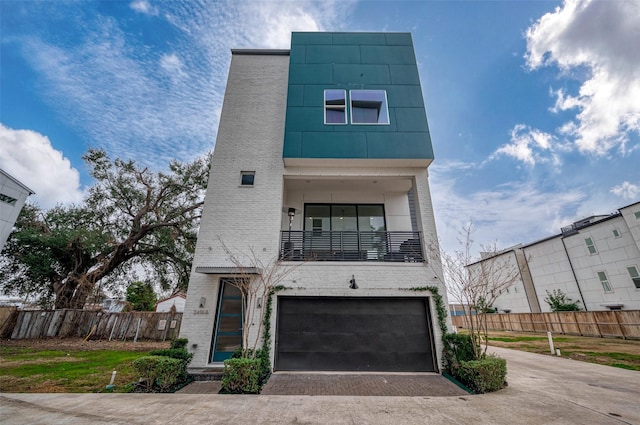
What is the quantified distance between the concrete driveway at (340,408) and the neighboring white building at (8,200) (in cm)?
458

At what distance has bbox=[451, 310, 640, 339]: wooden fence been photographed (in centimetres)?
1228

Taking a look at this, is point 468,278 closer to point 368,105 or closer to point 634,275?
point 368,105

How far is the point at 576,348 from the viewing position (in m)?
10.7

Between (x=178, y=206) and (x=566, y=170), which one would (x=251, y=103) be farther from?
(x=566, y=170)

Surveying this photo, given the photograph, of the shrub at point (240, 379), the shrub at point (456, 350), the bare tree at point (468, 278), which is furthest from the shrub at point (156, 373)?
the bare tree at point (468, 278)

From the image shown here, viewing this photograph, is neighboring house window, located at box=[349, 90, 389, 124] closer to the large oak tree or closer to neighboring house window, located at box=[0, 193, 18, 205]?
the large oak tree

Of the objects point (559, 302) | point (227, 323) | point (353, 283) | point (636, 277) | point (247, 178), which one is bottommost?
point (227, 323)

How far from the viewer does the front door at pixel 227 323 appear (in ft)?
23.2

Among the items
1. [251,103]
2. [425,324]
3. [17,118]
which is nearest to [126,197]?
[17,118]

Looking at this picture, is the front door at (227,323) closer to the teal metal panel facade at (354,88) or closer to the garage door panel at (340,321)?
the garage door panel at (340,321)

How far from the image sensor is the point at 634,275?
1469 cm

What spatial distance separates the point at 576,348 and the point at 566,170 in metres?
15.7

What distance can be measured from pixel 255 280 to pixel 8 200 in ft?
23.5

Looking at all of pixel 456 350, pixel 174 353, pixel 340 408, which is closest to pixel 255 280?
pixel 174 353
